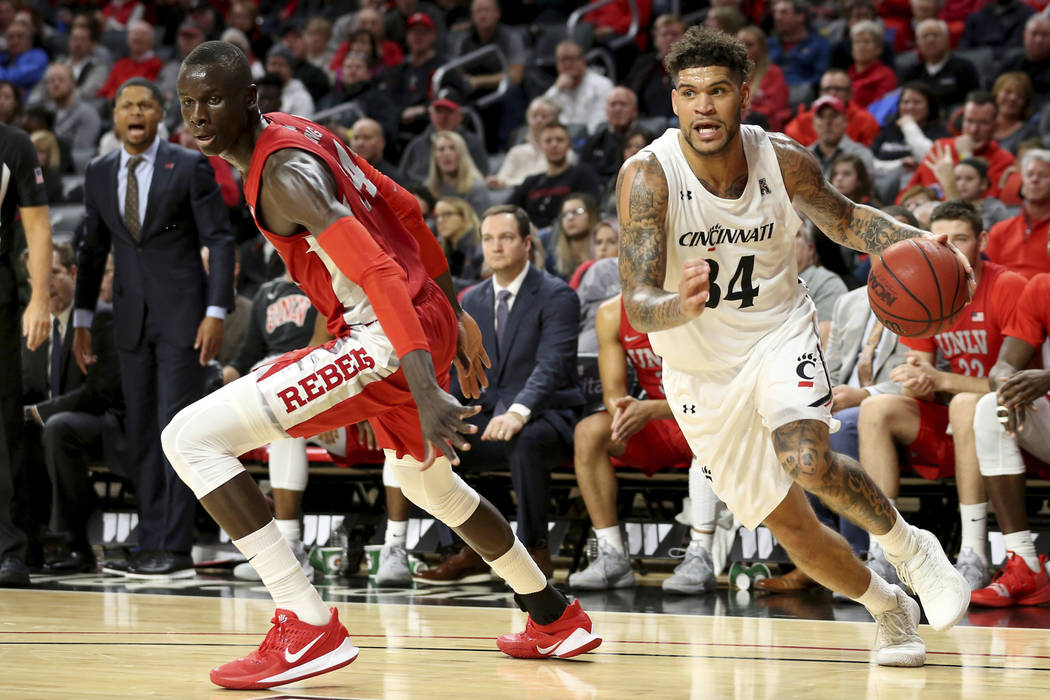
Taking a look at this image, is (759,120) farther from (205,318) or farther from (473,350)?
(473,350)

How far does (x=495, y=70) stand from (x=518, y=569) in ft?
28.8

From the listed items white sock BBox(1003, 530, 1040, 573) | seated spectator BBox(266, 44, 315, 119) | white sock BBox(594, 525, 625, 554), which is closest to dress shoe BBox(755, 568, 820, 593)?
white sock BBox(594, 525, 625, 554)

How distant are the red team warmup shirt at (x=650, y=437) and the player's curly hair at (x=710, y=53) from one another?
2.44 meters

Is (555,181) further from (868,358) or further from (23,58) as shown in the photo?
(23,58)

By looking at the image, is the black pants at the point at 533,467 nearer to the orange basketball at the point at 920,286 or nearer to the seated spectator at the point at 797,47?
the orange basketball at the point at 920,286

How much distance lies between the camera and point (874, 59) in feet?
32.9

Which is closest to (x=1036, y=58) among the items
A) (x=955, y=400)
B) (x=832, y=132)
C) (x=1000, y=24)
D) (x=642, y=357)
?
(x=1000, y=24)

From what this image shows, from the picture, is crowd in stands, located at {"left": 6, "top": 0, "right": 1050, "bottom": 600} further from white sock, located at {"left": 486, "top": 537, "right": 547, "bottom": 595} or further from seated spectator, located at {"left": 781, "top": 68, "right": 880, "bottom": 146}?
white sock, located at {"left": 486, "top": 537, "right": 547, "bottom": 595}

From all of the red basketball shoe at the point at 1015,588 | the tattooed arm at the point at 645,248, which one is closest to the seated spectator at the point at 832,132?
the red basketball shoe at the point at 1015,588

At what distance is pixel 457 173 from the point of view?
9672mm

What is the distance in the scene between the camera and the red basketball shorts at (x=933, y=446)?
5.77 metres

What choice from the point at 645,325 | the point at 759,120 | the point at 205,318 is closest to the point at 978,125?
the point at 759,120

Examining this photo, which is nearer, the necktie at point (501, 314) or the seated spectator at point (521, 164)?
the necktie at point (501, 314)

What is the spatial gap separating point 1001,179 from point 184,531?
551 cm
